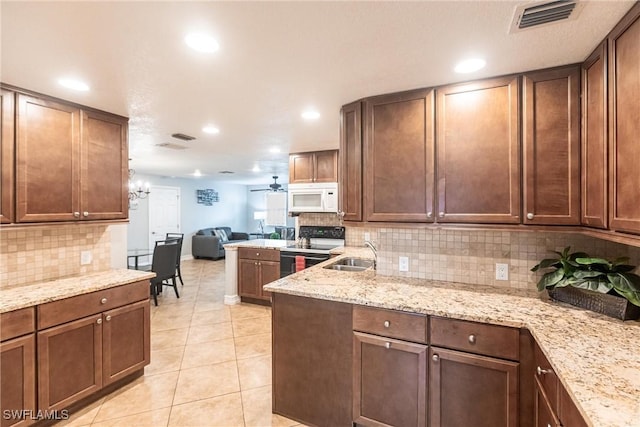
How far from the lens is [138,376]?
8.69 ft

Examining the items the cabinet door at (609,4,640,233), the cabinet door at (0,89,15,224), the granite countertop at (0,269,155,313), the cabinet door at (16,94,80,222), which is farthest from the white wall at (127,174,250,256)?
the cabinet door at (609,4,640,233)

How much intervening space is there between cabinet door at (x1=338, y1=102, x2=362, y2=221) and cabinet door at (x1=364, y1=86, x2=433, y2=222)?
2.3 inches

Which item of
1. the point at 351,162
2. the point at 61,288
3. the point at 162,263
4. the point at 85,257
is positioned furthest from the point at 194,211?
the point at 351,162

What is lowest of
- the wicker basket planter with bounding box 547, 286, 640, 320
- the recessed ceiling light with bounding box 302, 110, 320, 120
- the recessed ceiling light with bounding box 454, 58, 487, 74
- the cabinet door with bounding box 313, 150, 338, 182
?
the wicker basket planter with bounding box 547, 286, 640, 320

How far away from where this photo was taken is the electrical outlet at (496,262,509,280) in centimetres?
217

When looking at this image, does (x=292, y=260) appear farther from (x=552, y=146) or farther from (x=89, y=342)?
(x=552, y=146)

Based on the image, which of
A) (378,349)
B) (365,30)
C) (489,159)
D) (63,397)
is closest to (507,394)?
(378,349)

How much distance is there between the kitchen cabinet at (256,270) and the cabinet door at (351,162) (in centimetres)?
231

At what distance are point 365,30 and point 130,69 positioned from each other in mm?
1428

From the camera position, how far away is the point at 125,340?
2459 millimetres

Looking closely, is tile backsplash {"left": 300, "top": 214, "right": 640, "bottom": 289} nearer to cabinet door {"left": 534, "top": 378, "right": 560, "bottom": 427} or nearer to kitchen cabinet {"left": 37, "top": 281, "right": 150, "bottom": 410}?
cabinet door {"left": 534, "top": 378, "right": 560, "bottom": 427}

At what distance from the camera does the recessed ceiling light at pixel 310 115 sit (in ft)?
8.95

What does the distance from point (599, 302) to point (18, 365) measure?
10.9 ft

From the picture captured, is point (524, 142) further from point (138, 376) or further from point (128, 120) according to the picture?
point (138, 376)
